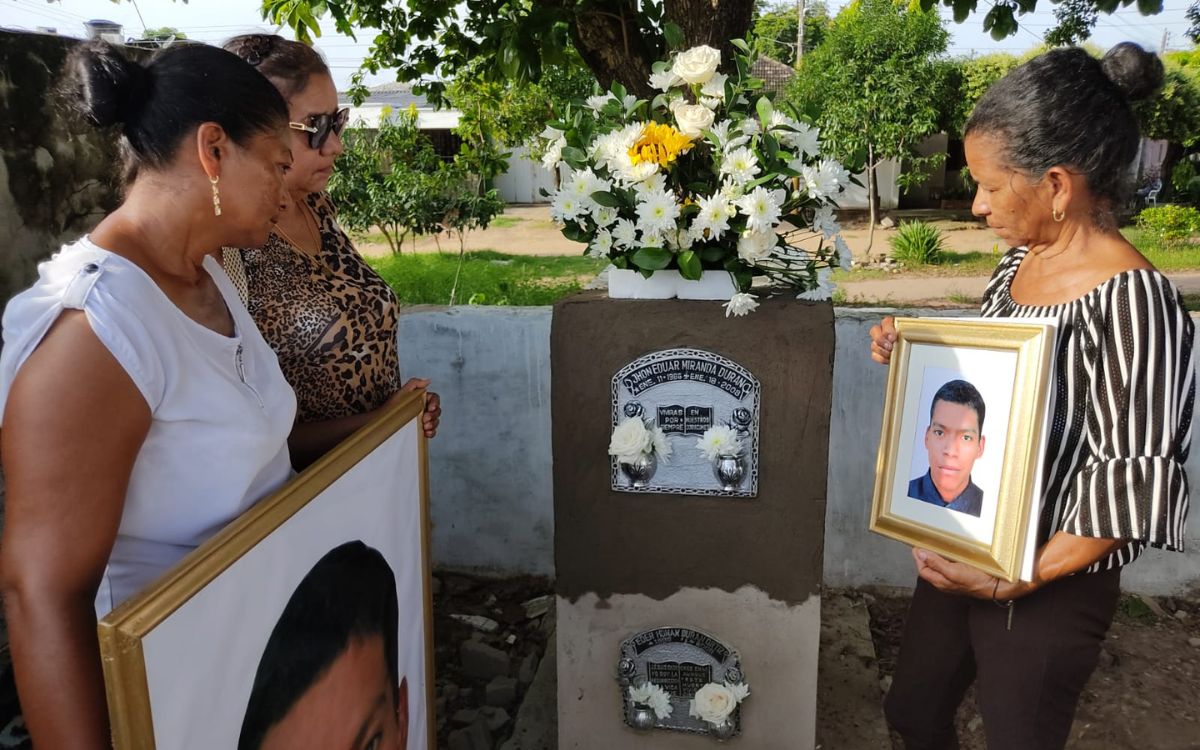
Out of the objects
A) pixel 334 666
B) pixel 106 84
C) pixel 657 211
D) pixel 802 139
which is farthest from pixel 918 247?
pixel 106 84

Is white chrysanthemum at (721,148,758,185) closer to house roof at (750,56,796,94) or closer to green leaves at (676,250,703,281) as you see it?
green leaves at (676,250,703,281)

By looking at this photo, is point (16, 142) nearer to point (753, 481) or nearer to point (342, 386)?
point (342, 386)

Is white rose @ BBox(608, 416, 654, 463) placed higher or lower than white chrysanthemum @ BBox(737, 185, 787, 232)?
lower

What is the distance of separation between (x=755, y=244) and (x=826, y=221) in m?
0.24

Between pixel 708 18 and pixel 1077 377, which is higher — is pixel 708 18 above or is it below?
above

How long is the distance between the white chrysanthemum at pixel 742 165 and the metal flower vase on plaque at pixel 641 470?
79 centimetres

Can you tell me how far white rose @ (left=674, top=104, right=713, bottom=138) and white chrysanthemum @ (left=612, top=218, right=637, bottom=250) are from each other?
28 cm

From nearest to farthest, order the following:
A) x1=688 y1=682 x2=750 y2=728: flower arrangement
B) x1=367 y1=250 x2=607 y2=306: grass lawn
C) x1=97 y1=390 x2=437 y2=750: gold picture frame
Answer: x1=97 y1=390 x2=437 y2=750: gold picture frame, x1=688 y1=682 x2=750 y2=728: flower arrangement, x1=367 y1=250 x2=607 y2=306: grass lawn

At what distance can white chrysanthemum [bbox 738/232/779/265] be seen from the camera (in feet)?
7.04

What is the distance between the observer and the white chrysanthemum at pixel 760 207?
6.81 feet

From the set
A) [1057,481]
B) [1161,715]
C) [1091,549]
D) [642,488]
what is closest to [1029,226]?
[1057,481]

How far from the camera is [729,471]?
2342 millimetres

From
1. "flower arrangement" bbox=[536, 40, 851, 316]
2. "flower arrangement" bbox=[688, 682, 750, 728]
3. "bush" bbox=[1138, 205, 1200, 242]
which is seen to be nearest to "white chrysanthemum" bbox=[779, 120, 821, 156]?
"flower arrangement" bbox=[536, 40, 851, 316]

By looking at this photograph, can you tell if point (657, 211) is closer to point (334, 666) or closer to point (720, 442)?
point (720, 442)
